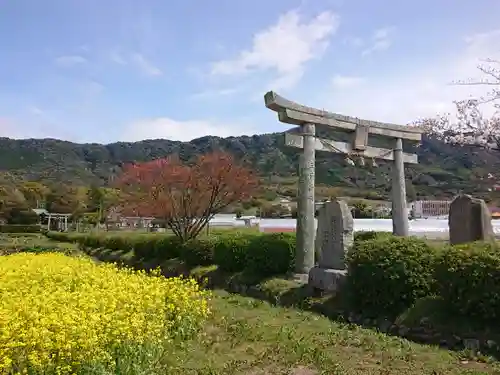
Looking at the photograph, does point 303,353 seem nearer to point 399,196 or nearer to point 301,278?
point 301,278

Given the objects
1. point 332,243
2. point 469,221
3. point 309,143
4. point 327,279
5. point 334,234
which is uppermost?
point 309,143

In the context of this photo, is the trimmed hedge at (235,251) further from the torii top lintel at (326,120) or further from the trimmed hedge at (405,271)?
the torii top lintel at (326,120)

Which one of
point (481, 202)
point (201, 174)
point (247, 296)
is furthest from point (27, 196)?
point (481, 202)

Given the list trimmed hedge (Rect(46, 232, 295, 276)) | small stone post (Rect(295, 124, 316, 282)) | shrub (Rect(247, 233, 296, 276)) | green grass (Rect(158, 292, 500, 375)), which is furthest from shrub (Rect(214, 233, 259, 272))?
green grass (Rect(158, 292, 500, 375))

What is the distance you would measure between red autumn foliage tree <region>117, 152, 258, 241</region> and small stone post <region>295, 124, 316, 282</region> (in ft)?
22.5

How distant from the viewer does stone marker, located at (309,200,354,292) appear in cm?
931

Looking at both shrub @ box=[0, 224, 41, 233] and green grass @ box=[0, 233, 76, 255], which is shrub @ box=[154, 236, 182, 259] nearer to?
green grass @ box=[0, 233, 76, 255]

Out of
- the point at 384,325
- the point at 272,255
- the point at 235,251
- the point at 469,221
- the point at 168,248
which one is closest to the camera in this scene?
the point at 384,325

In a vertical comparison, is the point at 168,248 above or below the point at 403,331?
above

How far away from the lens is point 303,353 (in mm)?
5676

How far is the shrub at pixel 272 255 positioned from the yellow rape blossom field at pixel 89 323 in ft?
16.7

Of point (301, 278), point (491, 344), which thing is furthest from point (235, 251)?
point (491, 344)

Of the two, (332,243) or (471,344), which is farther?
(332,243)

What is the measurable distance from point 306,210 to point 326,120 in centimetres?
238
